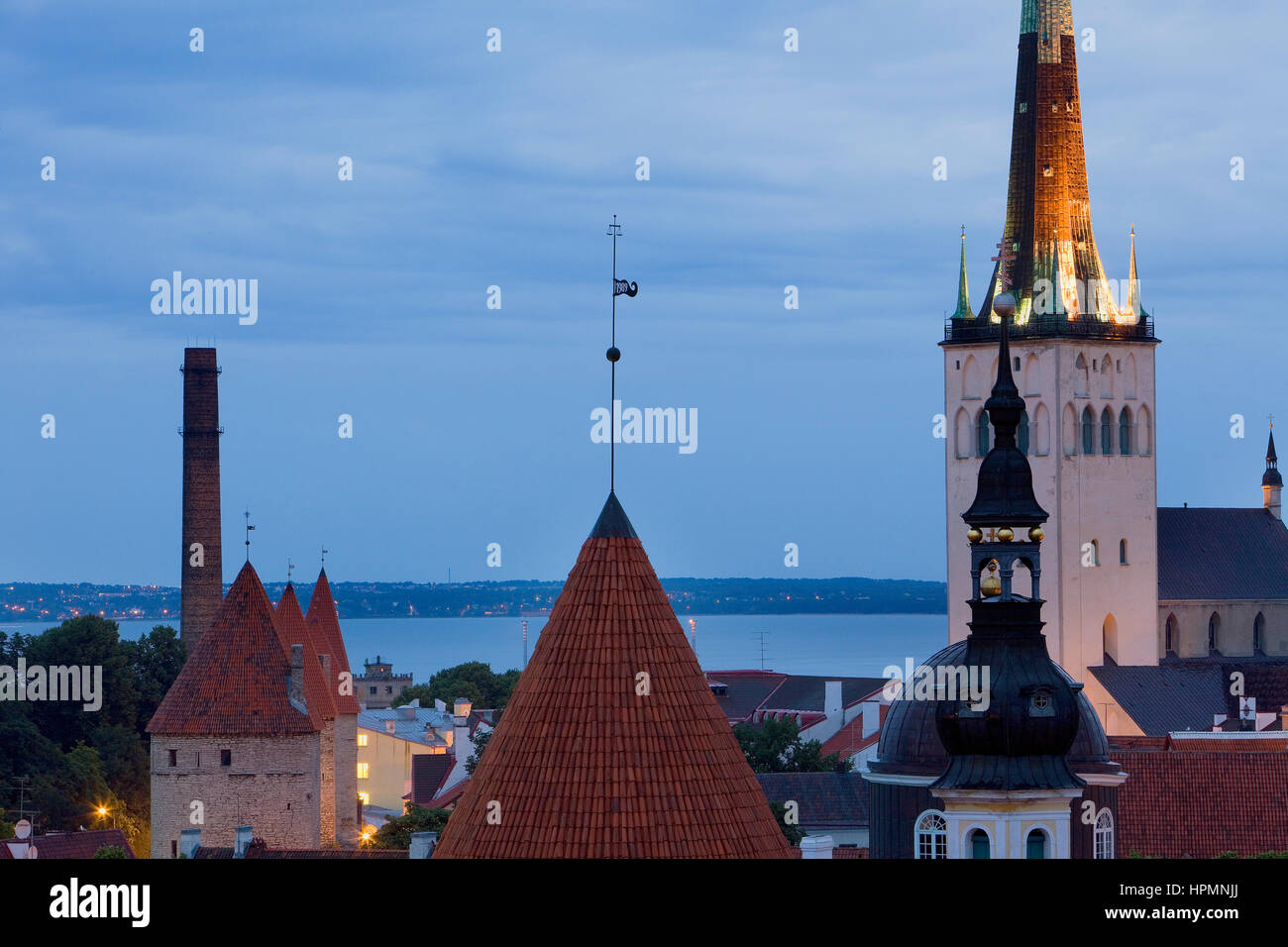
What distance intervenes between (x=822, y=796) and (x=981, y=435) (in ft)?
61.8

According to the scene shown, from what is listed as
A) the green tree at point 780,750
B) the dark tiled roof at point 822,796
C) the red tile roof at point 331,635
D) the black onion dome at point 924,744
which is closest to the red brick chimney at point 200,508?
the red tile roof at point 331,635

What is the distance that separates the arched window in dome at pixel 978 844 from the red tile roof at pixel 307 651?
3131cm

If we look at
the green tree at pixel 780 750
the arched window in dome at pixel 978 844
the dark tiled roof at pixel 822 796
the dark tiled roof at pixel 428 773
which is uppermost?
the arched window in dome at pixel 978 844

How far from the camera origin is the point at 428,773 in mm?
75812

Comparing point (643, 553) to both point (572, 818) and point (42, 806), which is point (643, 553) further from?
point (42, 806)

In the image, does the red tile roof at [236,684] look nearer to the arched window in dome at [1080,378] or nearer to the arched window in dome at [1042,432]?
the arched window in dome at [1042,432]

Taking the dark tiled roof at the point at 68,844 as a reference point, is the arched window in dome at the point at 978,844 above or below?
above

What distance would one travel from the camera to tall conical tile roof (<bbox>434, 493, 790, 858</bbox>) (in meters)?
14.1

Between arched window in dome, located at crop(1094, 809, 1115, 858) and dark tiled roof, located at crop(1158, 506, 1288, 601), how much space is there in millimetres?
47299

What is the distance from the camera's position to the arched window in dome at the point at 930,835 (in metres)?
29.2

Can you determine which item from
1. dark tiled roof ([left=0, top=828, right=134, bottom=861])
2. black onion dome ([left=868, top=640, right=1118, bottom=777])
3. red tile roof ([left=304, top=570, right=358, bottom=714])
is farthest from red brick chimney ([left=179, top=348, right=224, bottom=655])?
black onion dome ([left=868, top=640, right=1118, bottom=777])

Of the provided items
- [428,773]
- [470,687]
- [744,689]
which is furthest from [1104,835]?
[744,689]

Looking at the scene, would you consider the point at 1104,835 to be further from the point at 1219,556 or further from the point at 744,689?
the point at 744,689
